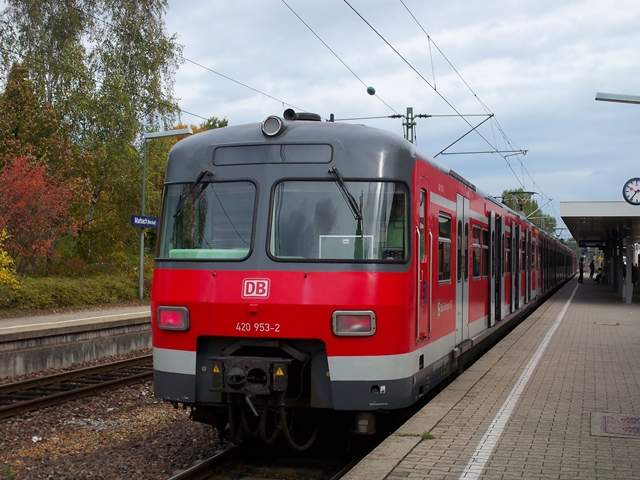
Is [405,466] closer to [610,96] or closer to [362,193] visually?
[362,193]

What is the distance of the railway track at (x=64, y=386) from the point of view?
32.6 feet

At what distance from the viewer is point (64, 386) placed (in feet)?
38.3

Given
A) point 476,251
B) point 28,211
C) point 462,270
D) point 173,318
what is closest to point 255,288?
point 173,318

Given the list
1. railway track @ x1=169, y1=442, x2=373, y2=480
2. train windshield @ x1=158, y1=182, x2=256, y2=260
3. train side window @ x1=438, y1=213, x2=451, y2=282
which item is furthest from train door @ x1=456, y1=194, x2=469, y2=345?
train windshield @ x1=158, y1=182, x2=256, y2=260

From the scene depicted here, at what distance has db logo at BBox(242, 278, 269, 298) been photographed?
6324 mm

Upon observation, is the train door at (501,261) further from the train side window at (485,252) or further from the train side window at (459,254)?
the train side window at (459,254)

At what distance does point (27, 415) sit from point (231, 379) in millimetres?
4541

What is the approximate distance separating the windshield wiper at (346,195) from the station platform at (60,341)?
28.2 feet

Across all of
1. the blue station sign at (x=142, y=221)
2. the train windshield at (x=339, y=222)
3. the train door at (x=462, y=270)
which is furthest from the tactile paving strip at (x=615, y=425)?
the blue station sign at (x=142, y=221)

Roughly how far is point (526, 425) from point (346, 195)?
275 cm

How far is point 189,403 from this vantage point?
6.58 metres

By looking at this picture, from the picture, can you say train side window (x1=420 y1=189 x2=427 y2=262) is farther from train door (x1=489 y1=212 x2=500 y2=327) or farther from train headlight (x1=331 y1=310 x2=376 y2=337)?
train door (x1=489 y1=212 x2=500 y2=327)

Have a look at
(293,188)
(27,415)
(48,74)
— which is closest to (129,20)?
(48,74)

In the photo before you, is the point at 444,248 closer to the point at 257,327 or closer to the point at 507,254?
the point at 257,327
